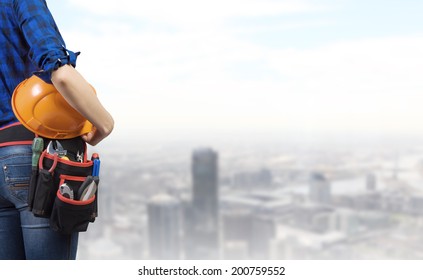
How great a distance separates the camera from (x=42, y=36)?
130 cm

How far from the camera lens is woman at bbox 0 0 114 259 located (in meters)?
1.31

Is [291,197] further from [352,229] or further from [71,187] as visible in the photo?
[71,187]

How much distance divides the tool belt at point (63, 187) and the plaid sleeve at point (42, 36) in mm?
240

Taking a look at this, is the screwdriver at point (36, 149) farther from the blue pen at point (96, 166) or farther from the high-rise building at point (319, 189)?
the high-rise building at point (319, 189)

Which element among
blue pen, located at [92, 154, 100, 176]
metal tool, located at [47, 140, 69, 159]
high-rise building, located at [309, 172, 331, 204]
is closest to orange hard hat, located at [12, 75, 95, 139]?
metal tool, located at [47, 140, 69, 159]

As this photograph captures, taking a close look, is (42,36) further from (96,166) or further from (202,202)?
(202,202)

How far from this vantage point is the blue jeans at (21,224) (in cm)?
139

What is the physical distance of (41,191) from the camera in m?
1.37

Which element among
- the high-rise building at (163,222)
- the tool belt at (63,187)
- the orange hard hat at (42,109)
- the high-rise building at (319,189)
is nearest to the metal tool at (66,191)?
the tool belt at (63,187)

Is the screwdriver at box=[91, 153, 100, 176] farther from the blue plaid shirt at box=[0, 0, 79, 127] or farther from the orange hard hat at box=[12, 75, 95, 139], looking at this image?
the blue plaid shirt at box=[0, 0, 79, 127]

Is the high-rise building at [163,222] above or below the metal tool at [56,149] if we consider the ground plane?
below
